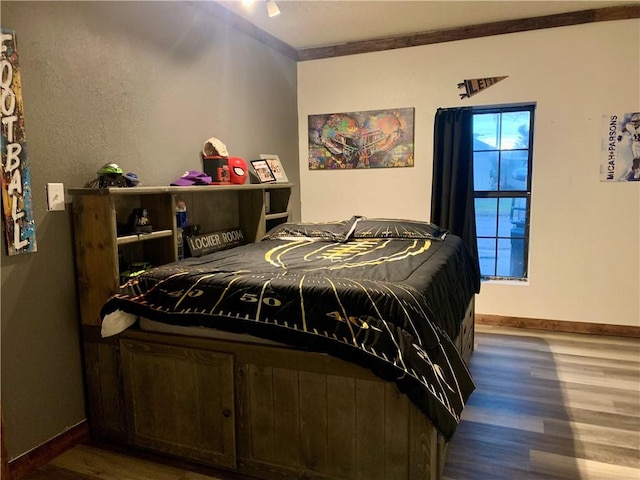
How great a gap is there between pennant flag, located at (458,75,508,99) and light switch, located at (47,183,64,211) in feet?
10.4

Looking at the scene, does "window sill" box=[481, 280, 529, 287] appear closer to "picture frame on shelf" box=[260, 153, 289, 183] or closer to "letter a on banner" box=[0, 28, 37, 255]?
"picture frame on shelf" box=[260, 153, 289, 183]

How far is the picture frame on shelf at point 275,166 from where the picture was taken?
3.86 meters

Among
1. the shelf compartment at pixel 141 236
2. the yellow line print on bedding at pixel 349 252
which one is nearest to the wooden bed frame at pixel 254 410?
the shelf compartment at pixel 141 236

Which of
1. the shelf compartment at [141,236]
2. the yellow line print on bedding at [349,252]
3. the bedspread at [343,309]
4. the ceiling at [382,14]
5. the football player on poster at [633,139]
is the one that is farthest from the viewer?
the football player on poster at [633,139]

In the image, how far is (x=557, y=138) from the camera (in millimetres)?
3744

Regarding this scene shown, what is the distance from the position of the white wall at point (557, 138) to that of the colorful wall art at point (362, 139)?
0.09 meters

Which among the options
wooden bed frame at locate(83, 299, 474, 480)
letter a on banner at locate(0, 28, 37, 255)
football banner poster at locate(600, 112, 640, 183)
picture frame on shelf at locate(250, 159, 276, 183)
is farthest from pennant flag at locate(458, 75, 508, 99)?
letter a on banner at locate(0, 28, 37, 255)

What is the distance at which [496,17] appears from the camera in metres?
3.67

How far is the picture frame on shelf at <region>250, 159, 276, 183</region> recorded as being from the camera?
3.66m

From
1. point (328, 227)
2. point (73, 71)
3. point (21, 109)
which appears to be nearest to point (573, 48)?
point (328, 227)

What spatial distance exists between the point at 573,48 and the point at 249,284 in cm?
329

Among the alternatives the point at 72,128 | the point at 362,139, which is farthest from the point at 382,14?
the point at 72,128

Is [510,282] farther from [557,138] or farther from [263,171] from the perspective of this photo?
[263,171]

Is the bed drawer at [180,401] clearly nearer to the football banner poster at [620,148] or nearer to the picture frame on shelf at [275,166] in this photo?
the picture frame on shelf at [275,166]
